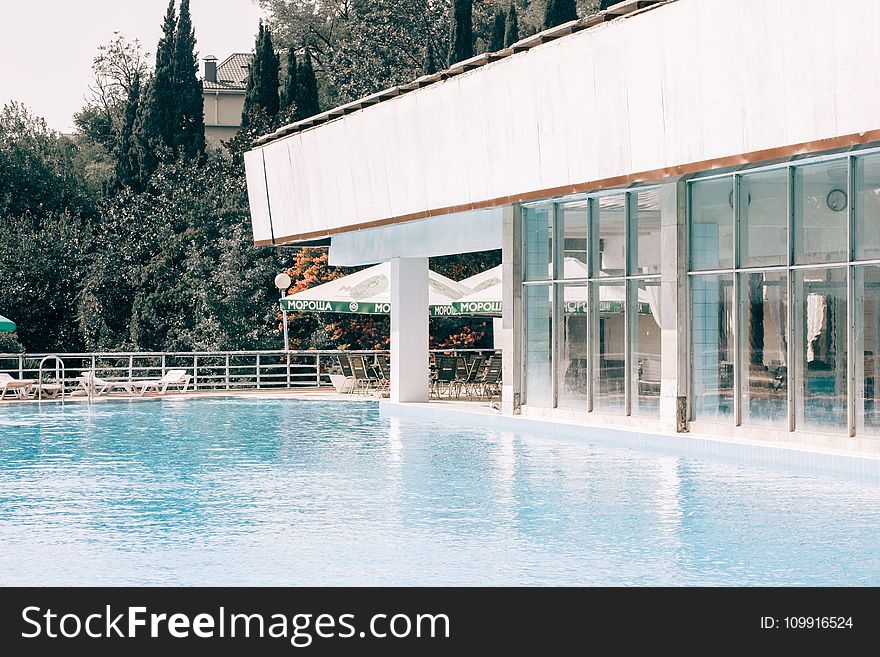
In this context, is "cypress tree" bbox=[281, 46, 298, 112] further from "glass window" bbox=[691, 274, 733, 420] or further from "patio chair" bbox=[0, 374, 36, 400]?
"glass window" bbox=[691, 274, 733, 420]

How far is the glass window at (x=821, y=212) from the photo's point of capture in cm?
1700

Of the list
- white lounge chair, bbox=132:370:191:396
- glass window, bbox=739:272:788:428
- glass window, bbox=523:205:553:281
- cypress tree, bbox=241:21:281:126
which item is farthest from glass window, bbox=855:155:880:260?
cypress tree, bbox=241:21:281:126

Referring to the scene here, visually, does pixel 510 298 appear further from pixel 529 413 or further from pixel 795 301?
pixel 795 301

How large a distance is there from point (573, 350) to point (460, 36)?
2621 cm

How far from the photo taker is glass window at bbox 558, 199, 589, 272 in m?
22.3

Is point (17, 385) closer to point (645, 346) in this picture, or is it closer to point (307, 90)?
point (645, 346)

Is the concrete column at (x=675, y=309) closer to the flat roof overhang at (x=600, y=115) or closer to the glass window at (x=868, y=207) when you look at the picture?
the flat roof overhang at (x=600, y=115)

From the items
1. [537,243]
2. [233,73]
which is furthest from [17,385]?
[233,73]

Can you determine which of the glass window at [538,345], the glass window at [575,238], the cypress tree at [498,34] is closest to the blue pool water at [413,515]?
the glass window at [538,345]

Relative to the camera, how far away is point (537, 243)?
23500mm

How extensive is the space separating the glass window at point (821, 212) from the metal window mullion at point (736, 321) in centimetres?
125
